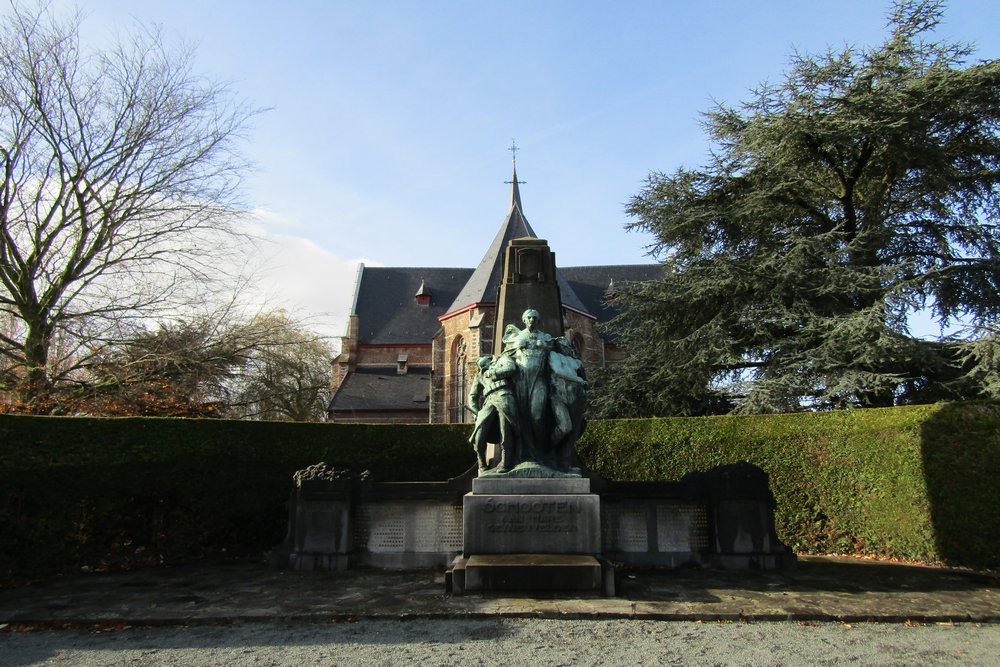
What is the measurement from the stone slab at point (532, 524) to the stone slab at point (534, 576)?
1.00 ft

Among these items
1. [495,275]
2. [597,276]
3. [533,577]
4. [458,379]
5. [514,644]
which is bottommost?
[514,644]

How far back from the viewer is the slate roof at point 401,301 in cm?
3491

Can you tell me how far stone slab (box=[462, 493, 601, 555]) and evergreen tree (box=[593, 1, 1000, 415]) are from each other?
8100mm

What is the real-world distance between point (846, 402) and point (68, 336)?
15840 millimetres

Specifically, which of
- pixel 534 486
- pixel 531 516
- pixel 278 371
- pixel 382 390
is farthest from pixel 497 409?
pixel 382 390

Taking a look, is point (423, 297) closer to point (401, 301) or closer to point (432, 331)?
point (401, 301)

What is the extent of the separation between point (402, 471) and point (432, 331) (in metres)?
25.0

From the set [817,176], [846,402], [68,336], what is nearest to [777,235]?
[817,176]

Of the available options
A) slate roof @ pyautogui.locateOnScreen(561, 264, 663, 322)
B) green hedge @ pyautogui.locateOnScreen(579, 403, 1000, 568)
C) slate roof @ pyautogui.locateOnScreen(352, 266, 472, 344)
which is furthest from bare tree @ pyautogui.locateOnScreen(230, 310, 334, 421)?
slate roof @ pyautogui.locateOnScreen(561, 264, 663, 322)

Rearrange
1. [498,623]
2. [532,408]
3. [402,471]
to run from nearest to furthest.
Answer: [498,623] < [532,408] < [402,471]

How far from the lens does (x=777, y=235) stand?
50.3 feet

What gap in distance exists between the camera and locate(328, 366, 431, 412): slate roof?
3102 cm

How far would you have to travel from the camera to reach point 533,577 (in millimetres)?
5539

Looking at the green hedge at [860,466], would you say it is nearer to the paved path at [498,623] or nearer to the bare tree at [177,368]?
the paved path at [498,623]
